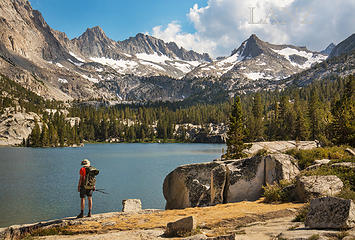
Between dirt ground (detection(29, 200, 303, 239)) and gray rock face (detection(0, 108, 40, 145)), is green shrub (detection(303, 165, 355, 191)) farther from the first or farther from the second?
gray rock face (detection(0, 108, 40, 145))

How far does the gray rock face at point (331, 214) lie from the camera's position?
800 centimetres

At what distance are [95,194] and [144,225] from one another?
2434cm

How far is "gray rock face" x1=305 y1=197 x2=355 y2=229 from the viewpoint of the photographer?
7996mm

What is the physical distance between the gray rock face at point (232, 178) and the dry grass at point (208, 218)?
7.84 feet

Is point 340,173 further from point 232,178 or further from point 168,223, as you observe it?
point 168,223

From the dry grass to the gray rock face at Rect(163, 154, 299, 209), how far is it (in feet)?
7.84

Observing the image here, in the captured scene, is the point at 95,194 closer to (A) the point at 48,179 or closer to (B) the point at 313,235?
(A) the point at 48,179

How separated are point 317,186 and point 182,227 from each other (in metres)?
7.28

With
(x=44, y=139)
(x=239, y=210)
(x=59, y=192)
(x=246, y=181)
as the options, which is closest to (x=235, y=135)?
(x=59, y=192)

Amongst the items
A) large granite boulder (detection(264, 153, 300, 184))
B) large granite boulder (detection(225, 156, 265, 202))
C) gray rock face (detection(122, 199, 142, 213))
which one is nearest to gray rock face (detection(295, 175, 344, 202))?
large granite boulder (detection(264, 153, 300, 184))

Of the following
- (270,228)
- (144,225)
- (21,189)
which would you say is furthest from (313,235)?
(21,189)

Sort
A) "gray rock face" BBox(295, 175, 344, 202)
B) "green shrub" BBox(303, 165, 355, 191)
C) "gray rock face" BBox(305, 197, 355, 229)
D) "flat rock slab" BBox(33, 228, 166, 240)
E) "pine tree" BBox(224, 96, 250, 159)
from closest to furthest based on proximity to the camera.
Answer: "gray rock face" BBox(305, 197, 355, 229) < "flat rock slab" BBox(33, 228, 166, 240) < "gray rock face" BBox(295, 175, 344, 202) < "green shrub" BBox(303, 165, 355, 191) < "pine tree" BBox(224, 96, 250, 159)

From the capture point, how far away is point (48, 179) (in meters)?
46.5

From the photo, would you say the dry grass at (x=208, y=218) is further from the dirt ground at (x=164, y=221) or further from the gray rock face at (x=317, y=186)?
the gray rock face at (x=317, y=186)
